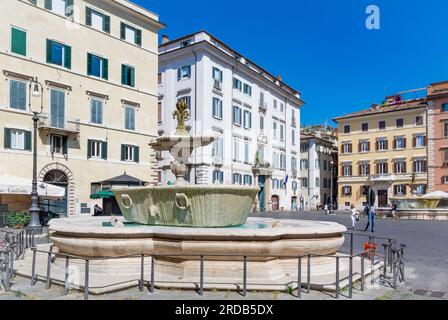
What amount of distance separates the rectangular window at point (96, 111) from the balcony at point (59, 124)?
1369mm

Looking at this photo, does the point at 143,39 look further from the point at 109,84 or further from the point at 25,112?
the point at 25,112

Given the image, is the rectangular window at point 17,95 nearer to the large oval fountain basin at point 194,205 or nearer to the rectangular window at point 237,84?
the large oval fountain basin at point 194,205

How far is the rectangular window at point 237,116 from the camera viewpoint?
41.7 meters

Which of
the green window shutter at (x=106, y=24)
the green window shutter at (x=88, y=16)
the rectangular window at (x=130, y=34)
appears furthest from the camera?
the rectangular window at (x=130, y=34)

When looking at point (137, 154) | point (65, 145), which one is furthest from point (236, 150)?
point (65, 145)

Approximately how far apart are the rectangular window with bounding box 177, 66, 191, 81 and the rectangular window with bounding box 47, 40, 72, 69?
41.3ft

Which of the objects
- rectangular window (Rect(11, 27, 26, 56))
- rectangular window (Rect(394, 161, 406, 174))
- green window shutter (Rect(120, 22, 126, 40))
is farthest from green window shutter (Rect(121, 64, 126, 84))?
rectangular window (Rect(394, 161, 406, 174))

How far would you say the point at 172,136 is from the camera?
39.9 feet

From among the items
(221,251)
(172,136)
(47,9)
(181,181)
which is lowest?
(221,251)

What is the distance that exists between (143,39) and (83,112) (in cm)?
862

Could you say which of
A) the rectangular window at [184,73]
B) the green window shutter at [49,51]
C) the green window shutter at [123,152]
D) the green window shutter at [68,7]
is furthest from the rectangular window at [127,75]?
the rectangular window at [184,73]

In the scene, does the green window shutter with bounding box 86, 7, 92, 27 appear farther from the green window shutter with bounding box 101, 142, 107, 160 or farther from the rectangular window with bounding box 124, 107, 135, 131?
the green window shutter with bounding box 101, 142, 107, 160
